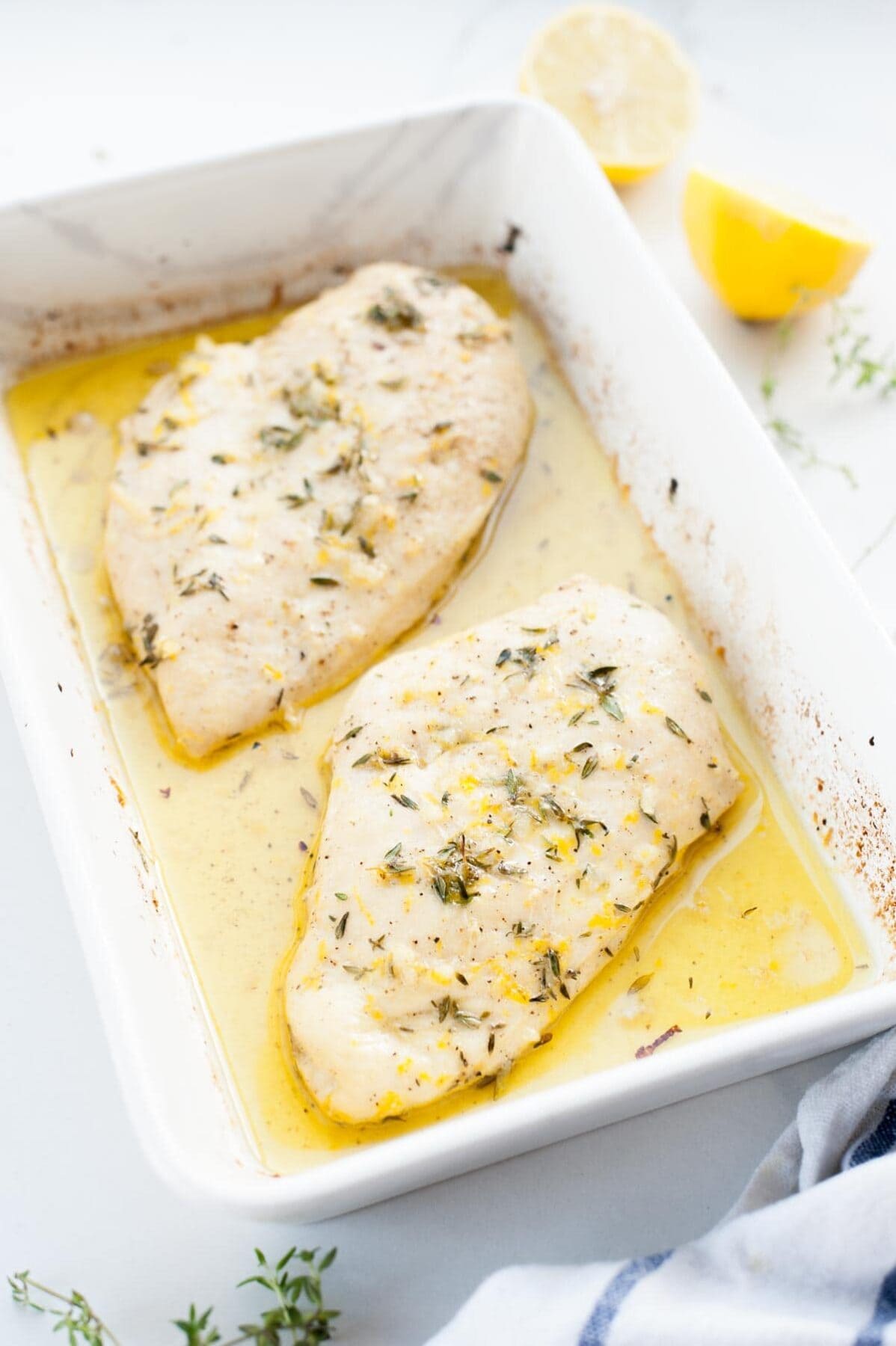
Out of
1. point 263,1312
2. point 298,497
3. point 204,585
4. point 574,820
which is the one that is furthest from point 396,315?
point 263,1312

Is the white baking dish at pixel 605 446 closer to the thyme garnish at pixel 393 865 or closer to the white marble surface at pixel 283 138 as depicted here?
the white marble surface at pixel 283 138

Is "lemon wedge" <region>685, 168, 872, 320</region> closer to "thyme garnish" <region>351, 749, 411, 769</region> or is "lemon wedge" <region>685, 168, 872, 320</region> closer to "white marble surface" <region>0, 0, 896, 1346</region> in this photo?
"white marble surface" <region>0, 0, 896, 1346</region>

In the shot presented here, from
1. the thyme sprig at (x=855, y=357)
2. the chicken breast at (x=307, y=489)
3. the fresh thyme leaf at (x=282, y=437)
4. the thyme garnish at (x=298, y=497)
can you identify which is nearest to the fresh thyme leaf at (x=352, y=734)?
the chicken breast at (x=307, y=489)

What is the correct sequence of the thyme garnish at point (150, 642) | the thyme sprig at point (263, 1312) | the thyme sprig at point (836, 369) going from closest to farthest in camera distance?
the thyme sprig at point (263, 1312) < the thyme garnish at point (150, 642) < the thyme sprig at point (836, 369)

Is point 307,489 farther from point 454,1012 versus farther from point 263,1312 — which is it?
point 263,1312

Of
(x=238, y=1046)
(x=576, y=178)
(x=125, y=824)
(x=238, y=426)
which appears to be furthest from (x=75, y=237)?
(x=238, y=1046)

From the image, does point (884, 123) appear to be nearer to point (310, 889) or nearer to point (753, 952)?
point (753, 952)
